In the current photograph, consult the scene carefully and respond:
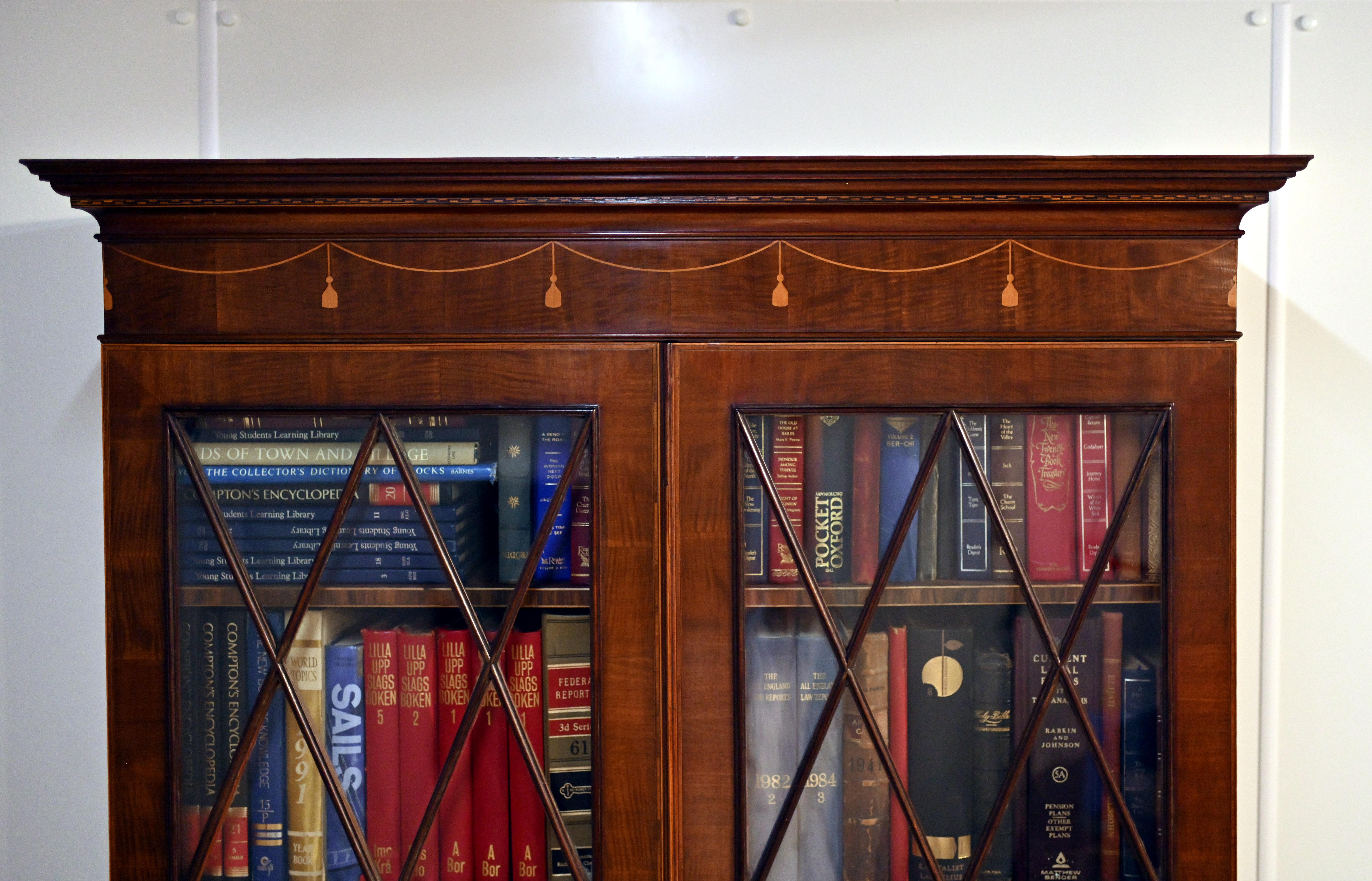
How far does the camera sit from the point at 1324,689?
41.1 inches

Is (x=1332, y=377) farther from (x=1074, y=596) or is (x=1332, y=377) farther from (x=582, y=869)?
(x=582, y=869)

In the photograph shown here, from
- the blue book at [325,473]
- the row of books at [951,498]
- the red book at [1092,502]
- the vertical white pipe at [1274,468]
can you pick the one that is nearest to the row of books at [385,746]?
the blue book at [325,473]

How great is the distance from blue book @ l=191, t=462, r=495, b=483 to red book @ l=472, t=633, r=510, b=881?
0.75ft

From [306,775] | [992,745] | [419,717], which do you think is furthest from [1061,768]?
[306,775]

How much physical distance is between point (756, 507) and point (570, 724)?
10.6 inches

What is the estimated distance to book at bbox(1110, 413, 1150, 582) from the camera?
744 millimetres

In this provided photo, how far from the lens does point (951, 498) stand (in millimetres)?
761

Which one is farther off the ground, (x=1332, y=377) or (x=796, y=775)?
(x=1332, y=377)

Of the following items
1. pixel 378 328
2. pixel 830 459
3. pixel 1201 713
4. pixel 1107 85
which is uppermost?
pixel 1107 85

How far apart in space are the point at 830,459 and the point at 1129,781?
41 cm

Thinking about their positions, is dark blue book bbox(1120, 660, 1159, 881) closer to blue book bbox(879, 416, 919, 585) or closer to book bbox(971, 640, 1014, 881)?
book bbox(971, 640, 1014, 881)

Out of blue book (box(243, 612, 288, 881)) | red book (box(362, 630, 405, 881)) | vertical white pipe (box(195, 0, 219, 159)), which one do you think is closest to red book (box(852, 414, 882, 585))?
red book (box(362, 630, 405, 881))

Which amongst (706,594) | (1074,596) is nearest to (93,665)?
(706,594)

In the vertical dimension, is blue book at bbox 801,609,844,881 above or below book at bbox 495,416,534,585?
below
